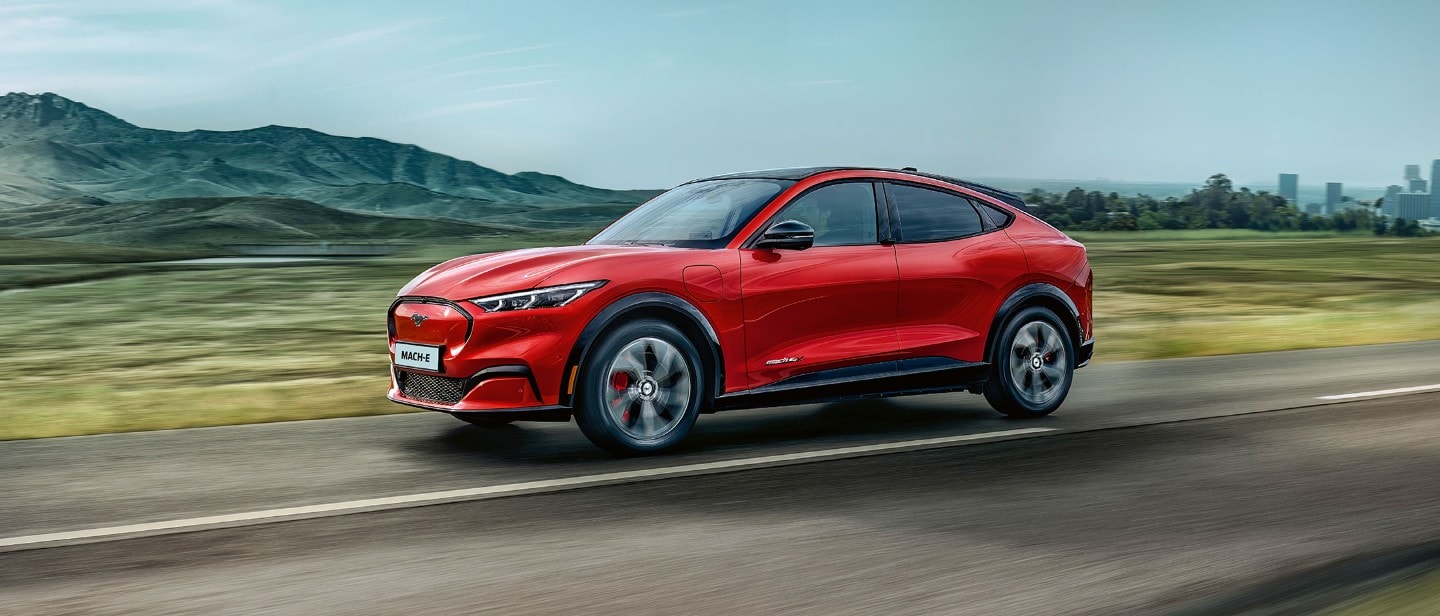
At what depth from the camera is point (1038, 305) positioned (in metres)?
8.84

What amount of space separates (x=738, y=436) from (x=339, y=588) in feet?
12.4

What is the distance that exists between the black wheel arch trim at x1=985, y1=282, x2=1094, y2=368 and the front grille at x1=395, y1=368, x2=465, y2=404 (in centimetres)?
345

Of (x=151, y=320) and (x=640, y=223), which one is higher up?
(x=640, y=223)

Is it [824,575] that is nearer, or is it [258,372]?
[824,575]

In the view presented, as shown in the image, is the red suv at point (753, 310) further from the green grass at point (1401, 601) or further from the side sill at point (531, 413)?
the green grass at point (1401, 601)

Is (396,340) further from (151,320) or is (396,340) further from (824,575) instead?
(151,320)

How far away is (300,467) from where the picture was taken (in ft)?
22.7

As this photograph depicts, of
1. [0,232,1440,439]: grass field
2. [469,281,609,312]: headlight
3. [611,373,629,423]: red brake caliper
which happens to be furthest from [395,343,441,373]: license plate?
[0,232,1440,439]: grass field

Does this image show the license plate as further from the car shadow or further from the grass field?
the grass field

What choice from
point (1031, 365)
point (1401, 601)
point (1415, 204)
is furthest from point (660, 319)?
point (1415, 204)

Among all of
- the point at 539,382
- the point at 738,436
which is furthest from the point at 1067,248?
the point at 539,382

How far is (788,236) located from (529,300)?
1461 mm

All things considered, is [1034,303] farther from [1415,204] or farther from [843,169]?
[1415,204]

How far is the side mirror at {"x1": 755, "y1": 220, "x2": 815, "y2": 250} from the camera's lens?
286 inches
